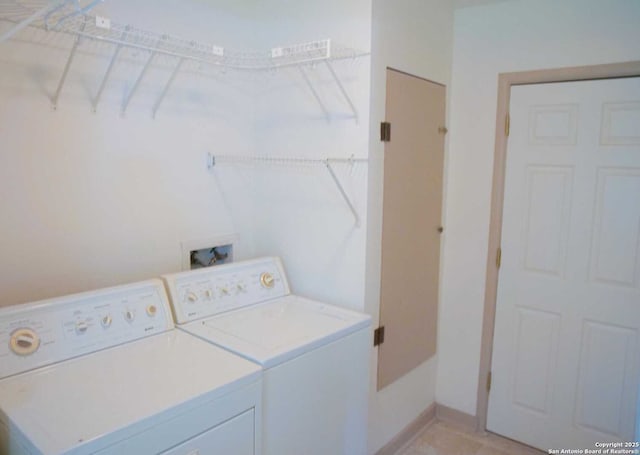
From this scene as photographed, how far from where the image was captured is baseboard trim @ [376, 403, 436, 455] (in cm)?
248

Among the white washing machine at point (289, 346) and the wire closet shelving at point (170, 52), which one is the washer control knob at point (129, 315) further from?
the wire closet shelving at point (170, 52)

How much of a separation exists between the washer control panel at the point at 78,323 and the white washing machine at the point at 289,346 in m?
0.12

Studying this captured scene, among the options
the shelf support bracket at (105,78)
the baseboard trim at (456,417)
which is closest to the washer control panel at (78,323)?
the shelf support bracket at (105,78)

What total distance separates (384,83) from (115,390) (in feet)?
5.40

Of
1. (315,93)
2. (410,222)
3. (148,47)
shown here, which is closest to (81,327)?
(148,47)

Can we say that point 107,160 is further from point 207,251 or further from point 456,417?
point 456,417

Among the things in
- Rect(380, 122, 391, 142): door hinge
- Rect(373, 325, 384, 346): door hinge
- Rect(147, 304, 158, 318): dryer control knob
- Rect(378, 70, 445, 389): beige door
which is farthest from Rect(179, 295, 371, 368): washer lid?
Rect(380, 122, 391, 142): door hinge

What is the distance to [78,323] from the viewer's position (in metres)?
1.56

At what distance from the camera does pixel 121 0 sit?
187cm

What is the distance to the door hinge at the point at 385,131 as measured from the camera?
213cm

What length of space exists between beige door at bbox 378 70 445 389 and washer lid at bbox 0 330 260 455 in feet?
3.40

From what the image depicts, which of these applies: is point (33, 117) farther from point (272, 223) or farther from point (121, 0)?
point (272, 223)

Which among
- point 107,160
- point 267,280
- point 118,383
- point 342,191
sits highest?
point 107,160

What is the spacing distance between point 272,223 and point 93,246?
90 centimetres
